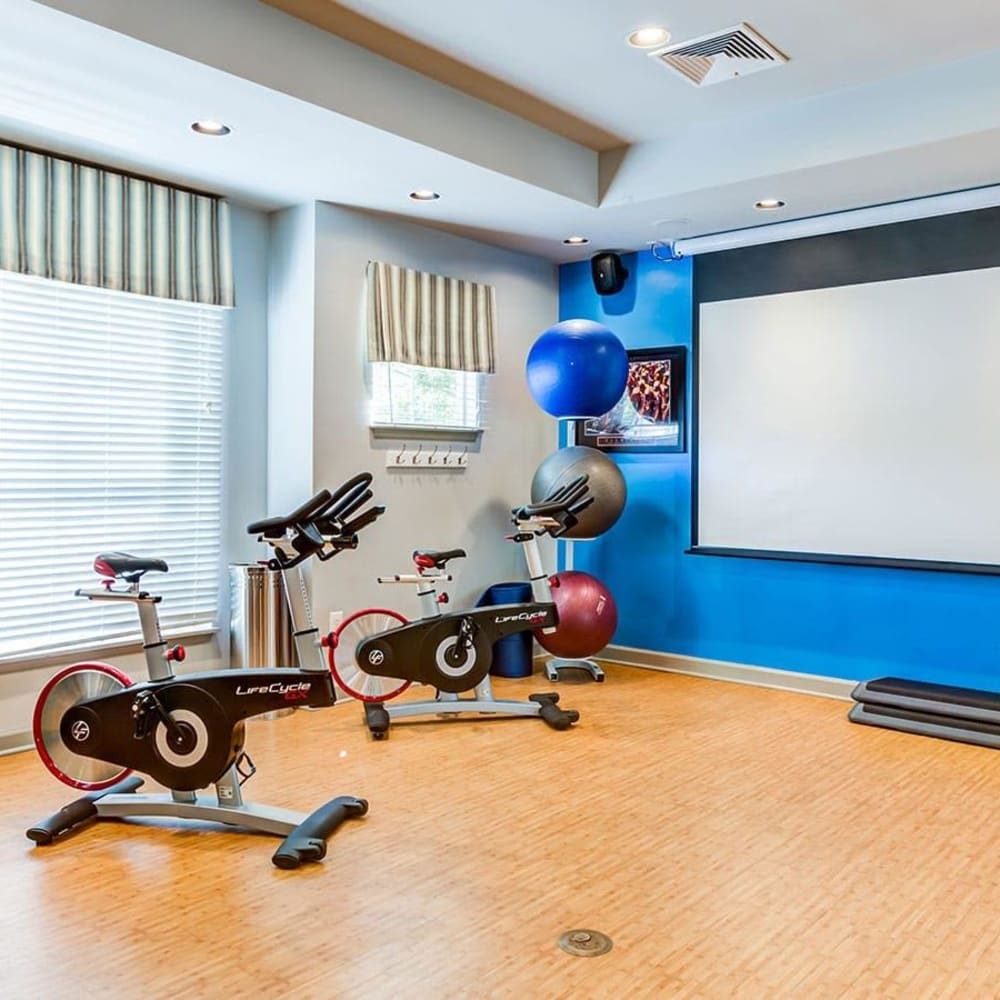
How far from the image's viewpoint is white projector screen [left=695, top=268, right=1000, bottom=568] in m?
4.88

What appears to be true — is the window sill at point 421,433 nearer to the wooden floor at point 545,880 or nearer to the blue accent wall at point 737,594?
the blue accent wall at point 737,594

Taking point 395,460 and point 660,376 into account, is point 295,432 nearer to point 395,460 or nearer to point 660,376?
point 395,460

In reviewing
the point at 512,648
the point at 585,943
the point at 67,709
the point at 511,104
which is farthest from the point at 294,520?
the point at 512,648

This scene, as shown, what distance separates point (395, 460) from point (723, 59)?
2781 mm

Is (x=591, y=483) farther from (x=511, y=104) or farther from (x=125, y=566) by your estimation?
(x=125, y=566)

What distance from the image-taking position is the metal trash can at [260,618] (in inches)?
192

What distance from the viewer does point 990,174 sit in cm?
456

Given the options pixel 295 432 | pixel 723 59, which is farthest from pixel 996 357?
pixel 295 432

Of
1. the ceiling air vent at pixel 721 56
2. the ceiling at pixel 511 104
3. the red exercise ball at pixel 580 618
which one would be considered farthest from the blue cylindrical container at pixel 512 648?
the ceiling air vent at pixel 721 56

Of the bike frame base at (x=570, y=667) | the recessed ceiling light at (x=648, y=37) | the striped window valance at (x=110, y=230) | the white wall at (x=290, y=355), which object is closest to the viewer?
the recessed ceiling light at (x=648, y=37)

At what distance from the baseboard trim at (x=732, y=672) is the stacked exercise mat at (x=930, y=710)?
0.43m

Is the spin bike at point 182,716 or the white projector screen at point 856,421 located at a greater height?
the white projector screen at point 856,421

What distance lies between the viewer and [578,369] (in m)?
5.31

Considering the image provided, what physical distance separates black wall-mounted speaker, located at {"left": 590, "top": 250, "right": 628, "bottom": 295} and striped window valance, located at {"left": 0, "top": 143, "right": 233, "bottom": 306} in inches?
97.9
